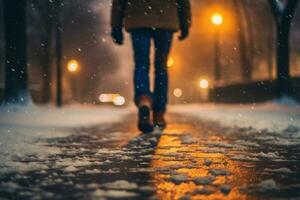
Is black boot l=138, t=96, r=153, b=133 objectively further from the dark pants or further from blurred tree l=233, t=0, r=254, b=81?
blurred tree l=233, t=0, r=254, b=81

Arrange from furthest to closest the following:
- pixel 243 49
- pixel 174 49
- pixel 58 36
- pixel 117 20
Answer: pixel 174 49 → pixel 243 49 → pixel 58 36 → pixel 117 20

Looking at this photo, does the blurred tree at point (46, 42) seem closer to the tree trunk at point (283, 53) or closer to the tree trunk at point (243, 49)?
the tree trunk at point (243, 49)

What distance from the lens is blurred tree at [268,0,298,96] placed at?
16927 mm

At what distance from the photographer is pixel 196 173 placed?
342 cm

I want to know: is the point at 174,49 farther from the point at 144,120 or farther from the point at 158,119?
the point at 144,120

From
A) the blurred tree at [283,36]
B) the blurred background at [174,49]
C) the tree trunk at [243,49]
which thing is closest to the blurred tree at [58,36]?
the blurred background at [174,49]

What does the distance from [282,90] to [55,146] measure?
41.0ft

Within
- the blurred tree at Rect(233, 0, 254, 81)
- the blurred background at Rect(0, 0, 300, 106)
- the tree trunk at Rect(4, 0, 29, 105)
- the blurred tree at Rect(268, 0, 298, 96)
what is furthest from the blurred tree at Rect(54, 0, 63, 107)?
the blurred tree at Rect(233, 0, 254, 81)

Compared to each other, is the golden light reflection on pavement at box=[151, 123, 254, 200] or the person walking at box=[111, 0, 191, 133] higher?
the person walking at box=[111, 0, 191, 133]

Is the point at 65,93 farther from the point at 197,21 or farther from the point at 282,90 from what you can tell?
the point at 282,90

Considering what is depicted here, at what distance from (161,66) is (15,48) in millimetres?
8306

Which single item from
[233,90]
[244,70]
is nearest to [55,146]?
[233,90]

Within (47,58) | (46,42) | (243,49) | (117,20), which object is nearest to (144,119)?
(117,20)

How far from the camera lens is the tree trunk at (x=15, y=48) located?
14578 mm
